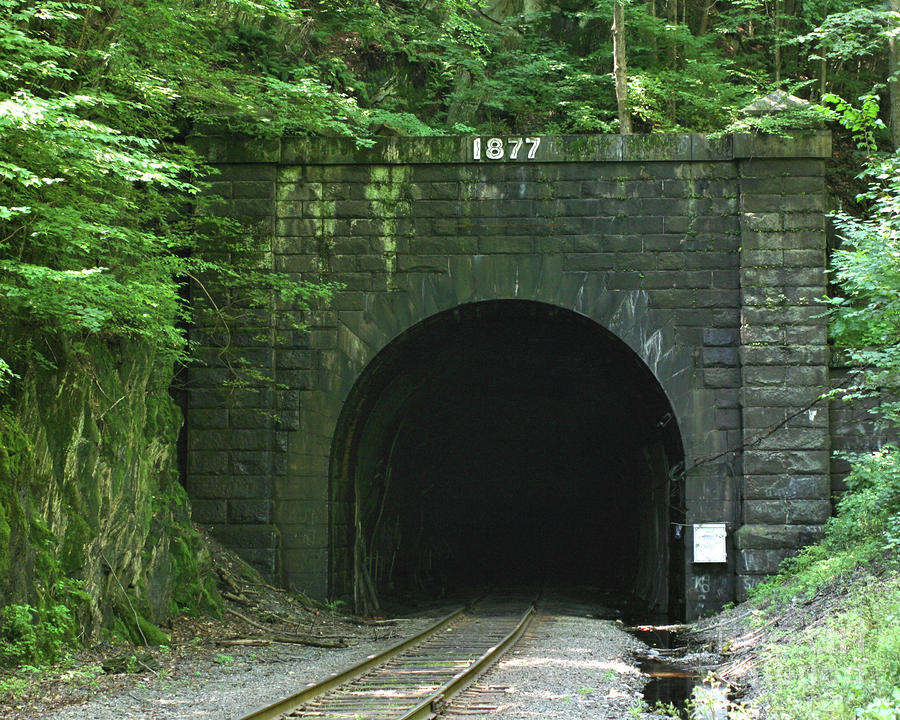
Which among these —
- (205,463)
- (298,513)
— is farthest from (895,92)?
(205,463)

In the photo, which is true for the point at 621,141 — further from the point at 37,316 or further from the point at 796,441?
the point at 37,316

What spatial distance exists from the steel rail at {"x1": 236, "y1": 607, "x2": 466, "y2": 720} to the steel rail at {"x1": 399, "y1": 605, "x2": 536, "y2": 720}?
0.87m

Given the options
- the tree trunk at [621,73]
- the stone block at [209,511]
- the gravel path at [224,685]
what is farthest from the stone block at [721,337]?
the stone block at [209,511]

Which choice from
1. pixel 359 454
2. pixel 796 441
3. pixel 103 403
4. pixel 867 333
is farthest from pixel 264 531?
pixel 867 333

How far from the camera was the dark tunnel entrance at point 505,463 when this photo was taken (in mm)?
13391

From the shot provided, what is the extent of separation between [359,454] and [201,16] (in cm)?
643

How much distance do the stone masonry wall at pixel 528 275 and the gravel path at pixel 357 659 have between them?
8.44ft

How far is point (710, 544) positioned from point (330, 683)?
615cm

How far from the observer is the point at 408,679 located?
8.03m

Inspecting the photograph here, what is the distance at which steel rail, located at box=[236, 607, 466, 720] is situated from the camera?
6344 millimetres

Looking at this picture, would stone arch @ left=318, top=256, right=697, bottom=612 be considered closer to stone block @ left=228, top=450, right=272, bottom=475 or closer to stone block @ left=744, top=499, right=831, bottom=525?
stone block @ left=228, top=450, right=272, bottom=475

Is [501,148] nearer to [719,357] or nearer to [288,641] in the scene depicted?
[719,357]

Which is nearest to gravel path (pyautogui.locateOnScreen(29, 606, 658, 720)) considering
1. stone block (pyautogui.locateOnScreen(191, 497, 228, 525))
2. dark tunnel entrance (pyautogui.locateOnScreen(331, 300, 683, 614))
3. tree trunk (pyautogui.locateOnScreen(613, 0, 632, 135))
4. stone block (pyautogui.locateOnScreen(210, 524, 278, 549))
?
stone block (pyautogui.locateOnScreen(210, 524, 278, 549))

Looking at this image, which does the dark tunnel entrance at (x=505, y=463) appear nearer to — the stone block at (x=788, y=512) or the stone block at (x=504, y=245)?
the stone block at (x=504, y=245)
